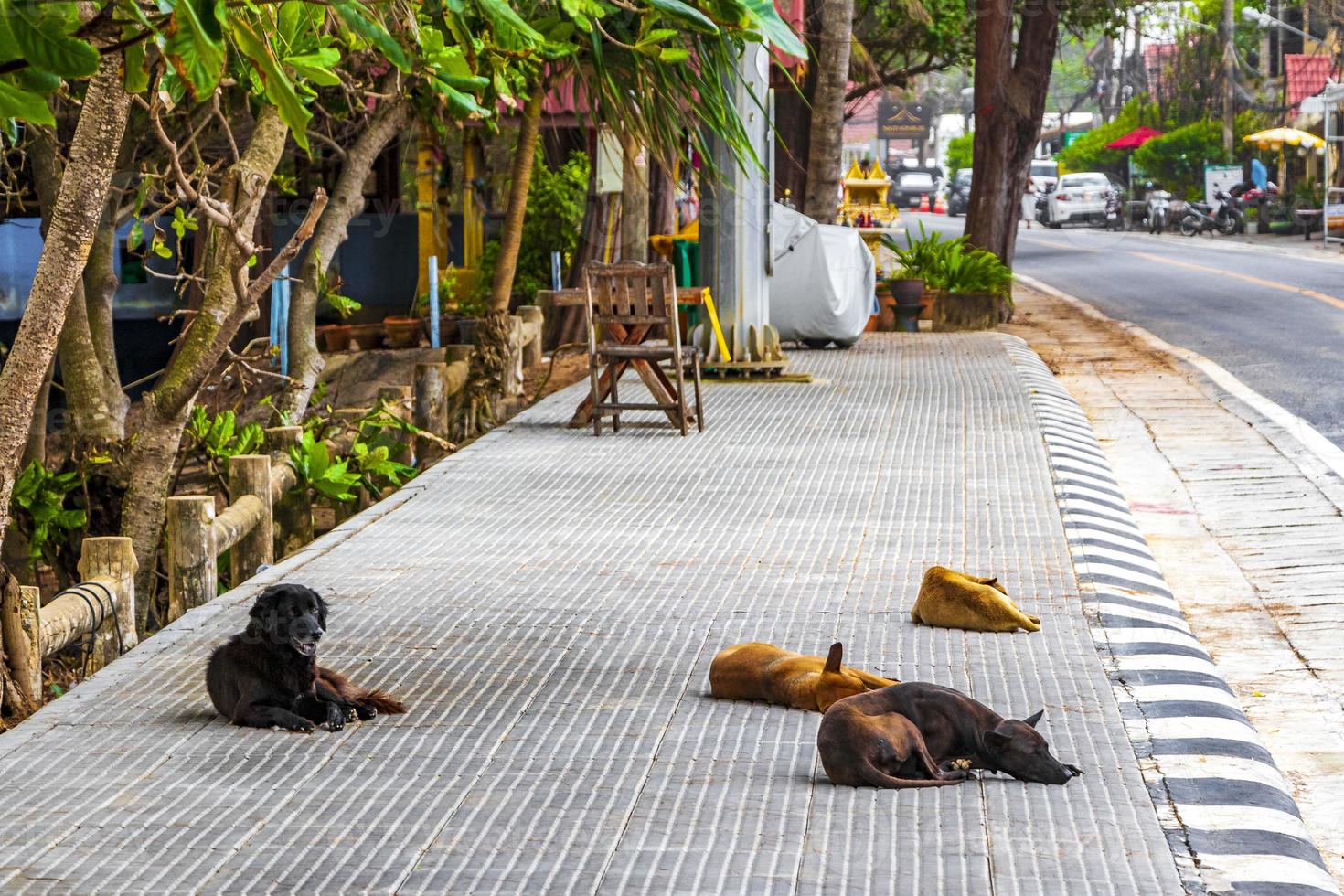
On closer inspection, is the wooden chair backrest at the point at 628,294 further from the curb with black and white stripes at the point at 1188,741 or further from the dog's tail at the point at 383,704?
the dog's tail at the point at 383,704

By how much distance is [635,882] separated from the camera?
3.35 m

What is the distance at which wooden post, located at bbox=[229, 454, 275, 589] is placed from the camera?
282 inches

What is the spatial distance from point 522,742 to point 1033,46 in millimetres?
18265

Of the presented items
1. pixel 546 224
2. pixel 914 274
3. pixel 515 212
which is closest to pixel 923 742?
pixel 515 212

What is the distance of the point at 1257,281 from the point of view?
77.9 feet

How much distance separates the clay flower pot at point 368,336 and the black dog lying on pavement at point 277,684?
12715 millimetres

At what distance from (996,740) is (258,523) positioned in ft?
13.6

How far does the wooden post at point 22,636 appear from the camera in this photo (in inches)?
200

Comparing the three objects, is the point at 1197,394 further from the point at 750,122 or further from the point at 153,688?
the point at 153,688

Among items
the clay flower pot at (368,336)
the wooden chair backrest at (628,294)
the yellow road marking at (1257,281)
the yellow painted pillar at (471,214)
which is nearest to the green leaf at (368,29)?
the wooden chair backrest at (628,294)

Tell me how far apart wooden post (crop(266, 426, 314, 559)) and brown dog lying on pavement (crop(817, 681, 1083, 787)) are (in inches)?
197

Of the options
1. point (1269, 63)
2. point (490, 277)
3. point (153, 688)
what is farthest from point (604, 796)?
point (1269, 63)

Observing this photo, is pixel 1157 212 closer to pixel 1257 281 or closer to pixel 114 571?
pixel 1257 281

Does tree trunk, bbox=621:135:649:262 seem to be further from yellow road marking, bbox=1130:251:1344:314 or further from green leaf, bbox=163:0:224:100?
green leaf, bbox=163:0:224:100
